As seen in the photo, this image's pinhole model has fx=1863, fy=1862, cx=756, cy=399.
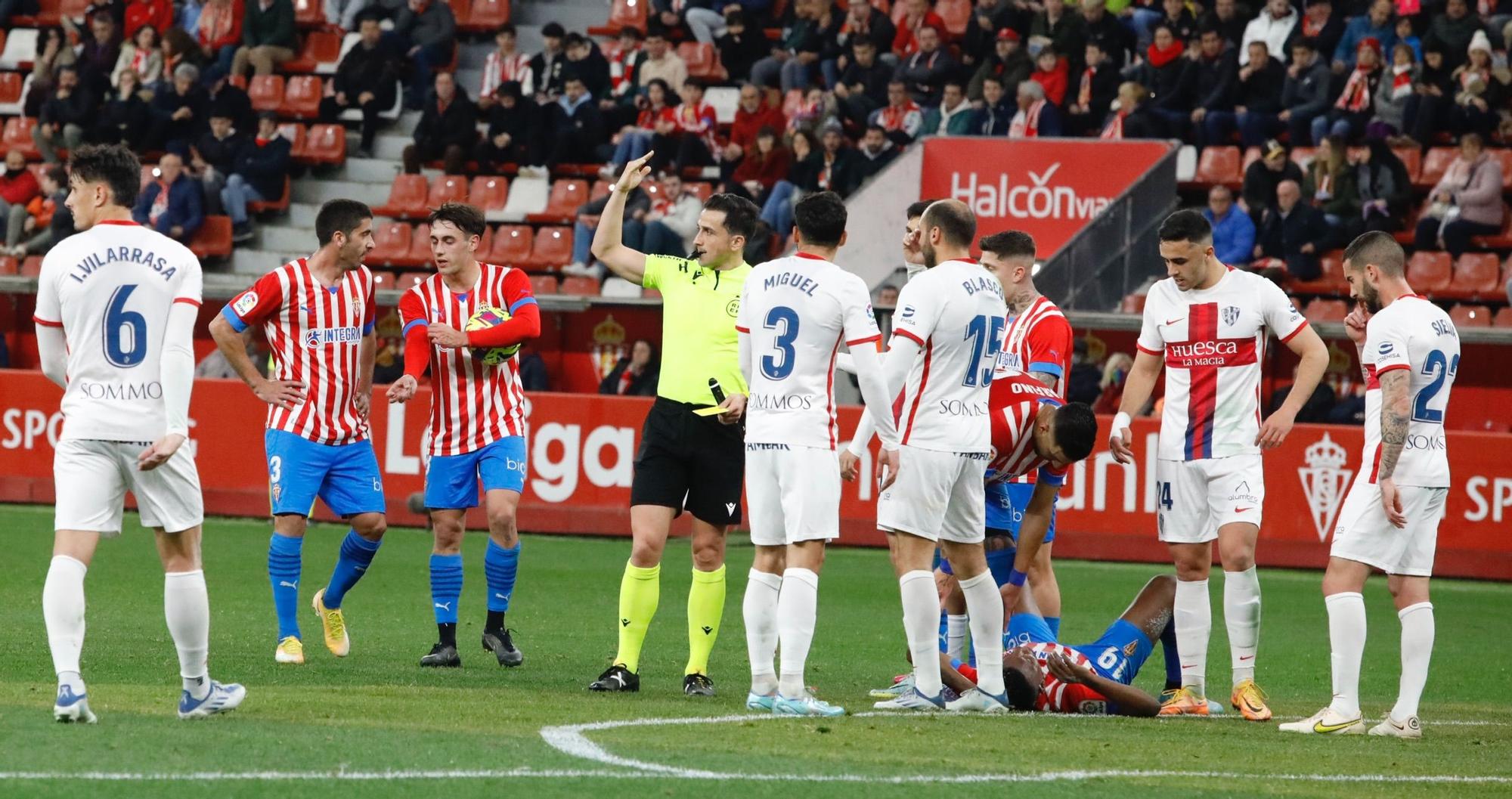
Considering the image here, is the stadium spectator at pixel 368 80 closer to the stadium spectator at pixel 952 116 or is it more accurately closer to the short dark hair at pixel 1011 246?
the stadium spectator at pixel 952 116

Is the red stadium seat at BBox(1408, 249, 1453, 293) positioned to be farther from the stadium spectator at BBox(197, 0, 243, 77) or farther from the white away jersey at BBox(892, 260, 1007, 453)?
the stadium spectator at BBox(197, 0, 243, 77)

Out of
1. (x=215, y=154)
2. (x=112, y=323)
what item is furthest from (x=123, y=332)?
(x=215, y=154)

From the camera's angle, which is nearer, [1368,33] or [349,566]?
[349,566]

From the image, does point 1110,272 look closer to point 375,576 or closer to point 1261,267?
point 1261,267

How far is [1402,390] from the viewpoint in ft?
25.8

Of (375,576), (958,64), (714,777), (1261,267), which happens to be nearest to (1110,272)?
(1261,267)

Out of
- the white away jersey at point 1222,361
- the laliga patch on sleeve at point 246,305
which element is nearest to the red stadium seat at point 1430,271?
the white away jersey at point 1222,361

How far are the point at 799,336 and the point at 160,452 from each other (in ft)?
8.76

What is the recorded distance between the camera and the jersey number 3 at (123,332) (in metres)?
6.76

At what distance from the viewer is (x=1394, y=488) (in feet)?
25.8

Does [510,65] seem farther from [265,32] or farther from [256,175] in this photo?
[265,32]

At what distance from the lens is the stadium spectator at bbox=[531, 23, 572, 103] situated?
23734 millimetres

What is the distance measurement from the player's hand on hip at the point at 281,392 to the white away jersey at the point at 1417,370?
5081mm

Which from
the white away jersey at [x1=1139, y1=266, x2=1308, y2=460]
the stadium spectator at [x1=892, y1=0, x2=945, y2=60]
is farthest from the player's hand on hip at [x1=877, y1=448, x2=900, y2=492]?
the stadium spectator at [x1=892, y1=0, x2=945, y2=60]
